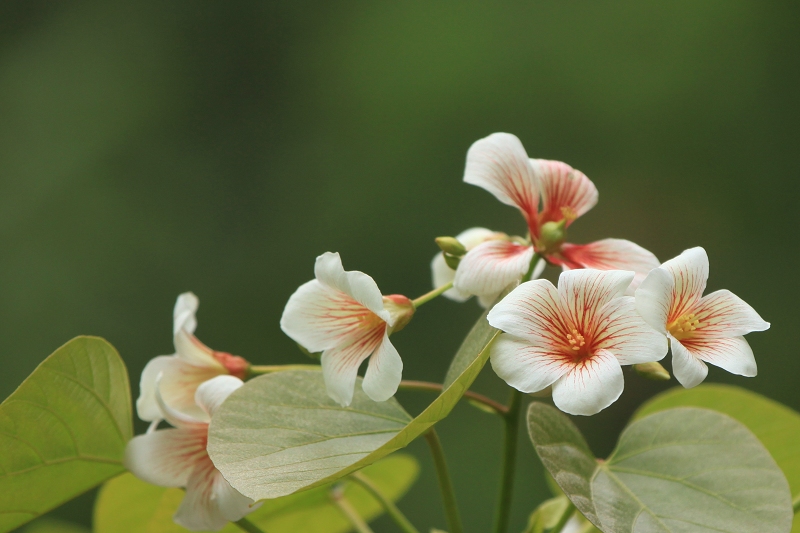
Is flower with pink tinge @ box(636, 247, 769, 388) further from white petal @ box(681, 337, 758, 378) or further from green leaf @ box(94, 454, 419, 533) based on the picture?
green leaf @ box(94, 454, 419, 533)

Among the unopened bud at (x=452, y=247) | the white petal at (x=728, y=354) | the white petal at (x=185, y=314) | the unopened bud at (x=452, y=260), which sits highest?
the unopened bud at (x=452, y=247)

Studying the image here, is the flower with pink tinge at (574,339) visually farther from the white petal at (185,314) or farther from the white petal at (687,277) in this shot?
the white petal at (185,314)

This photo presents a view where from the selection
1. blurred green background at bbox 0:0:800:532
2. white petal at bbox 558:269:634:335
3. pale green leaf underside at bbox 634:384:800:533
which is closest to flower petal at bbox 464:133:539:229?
white petal at bbox 558:269:634:335

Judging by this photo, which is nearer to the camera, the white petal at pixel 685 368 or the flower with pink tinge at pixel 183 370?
the white petal at pixel 685 368

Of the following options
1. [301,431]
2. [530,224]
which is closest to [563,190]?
[530,224]

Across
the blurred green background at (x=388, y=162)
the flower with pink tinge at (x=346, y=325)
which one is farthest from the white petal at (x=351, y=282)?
the blurred green background at (x=388, y=162)

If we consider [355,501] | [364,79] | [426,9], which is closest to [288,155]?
[364,79]

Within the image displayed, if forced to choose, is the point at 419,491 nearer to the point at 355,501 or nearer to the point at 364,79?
the point at 364,79
